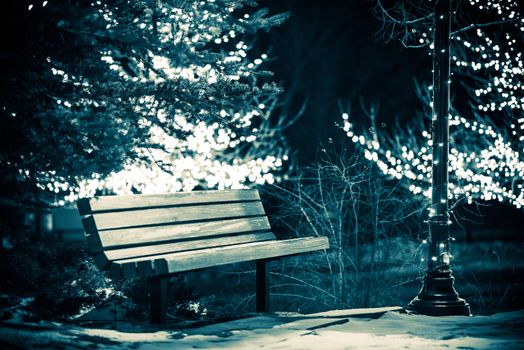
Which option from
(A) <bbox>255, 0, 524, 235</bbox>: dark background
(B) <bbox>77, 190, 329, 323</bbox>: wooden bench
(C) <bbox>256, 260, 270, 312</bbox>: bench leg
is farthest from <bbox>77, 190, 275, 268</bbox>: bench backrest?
(A) <bbox>255, 0, 524, 235</bbox>: dark background

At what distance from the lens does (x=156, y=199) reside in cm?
507

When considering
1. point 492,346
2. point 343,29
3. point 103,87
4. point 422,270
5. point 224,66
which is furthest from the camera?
point 343,29

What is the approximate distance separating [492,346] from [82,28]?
3.58 meters

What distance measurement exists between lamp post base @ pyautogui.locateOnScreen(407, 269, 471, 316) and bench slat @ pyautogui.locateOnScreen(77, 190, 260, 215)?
189cm

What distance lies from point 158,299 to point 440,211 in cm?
260

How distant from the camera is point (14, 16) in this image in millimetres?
4203

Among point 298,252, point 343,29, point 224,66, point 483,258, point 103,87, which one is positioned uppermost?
point 343,29

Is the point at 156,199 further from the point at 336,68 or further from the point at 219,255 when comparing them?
the point at 336,68

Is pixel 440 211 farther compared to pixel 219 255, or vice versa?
pixel 440 211

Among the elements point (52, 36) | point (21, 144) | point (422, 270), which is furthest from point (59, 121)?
point (422, 270)

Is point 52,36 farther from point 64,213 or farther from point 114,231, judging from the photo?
point 64,213

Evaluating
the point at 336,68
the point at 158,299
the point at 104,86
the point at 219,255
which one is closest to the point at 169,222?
the point at 219,255

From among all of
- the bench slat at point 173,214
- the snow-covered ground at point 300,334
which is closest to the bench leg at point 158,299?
the snow-covered ground at point 300,334

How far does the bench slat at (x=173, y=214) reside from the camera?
4617 mm
